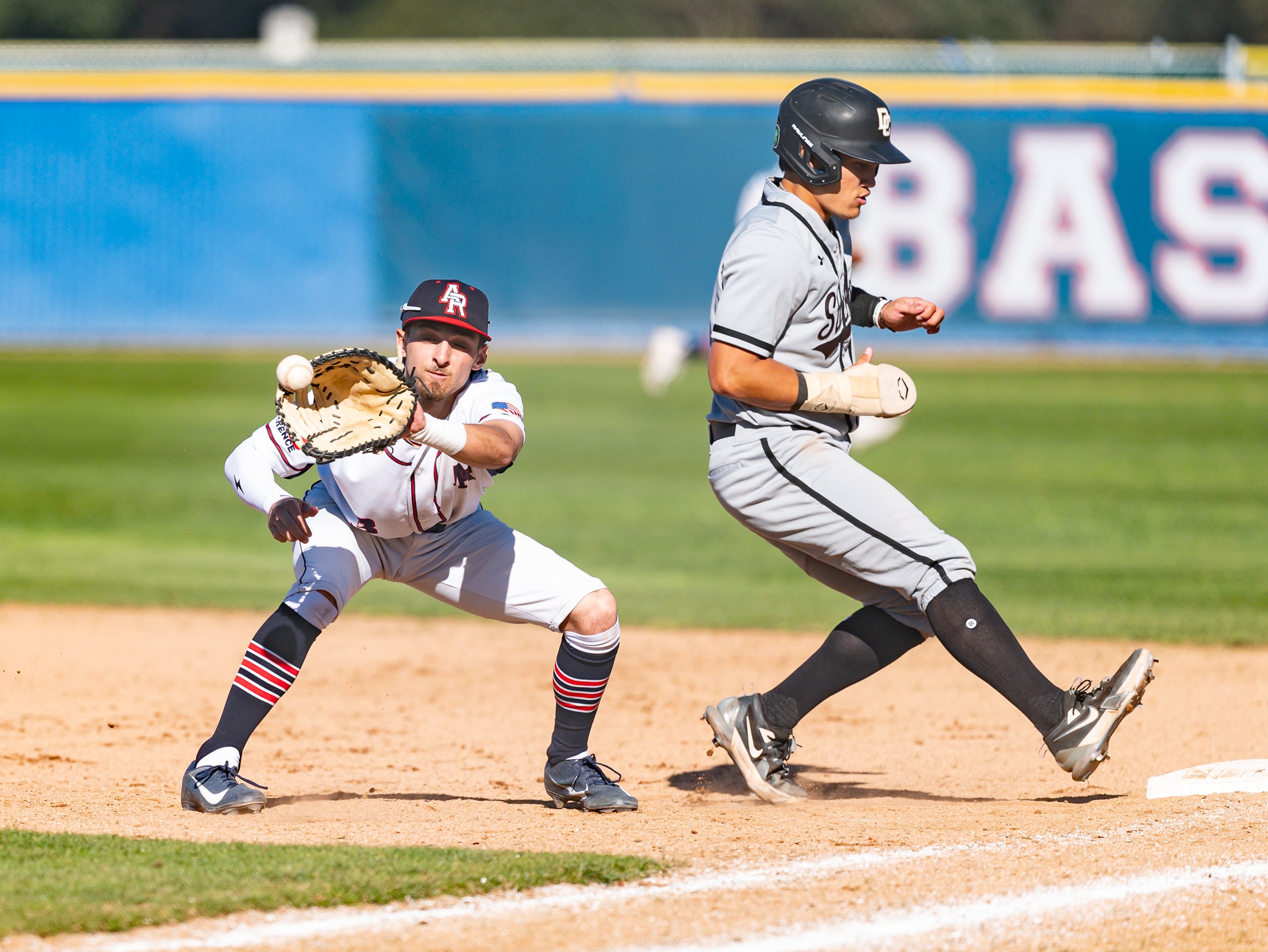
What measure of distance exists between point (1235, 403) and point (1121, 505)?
16.2 feet

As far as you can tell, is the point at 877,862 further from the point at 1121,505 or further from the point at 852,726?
the point at 1121,505

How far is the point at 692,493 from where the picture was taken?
11.7 metres

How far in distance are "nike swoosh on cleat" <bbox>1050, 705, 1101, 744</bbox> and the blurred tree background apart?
3227 centimetres

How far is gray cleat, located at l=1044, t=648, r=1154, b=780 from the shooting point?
153 inches

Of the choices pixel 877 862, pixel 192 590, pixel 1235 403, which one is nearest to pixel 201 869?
pixel 877 862

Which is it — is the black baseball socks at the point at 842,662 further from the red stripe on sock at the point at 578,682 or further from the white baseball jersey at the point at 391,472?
the white baseball jersey at the point at 391,472

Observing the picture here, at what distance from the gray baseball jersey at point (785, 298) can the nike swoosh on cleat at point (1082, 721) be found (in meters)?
1.00

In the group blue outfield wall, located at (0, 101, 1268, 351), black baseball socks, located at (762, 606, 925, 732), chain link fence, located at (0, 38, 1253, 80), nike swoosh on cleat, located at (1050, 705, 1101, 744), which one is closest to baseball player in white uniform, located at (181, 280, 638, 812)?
black baseball socks, located at (762, 606, 925, 732)

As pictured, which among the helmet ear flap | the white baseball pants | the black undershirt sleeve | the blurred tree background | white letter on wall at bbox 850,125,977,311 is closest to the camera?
the helmet ear flap

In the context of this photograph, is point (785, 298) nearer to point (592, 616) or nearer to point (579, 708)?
point (592, 616)

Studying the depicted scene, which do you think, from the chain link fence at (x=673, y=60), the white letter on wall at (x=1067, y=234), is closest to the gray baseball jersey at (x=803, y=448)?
the chain link fence at (x=673, y=60)

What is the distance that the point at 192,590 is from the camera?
8570 millimetres

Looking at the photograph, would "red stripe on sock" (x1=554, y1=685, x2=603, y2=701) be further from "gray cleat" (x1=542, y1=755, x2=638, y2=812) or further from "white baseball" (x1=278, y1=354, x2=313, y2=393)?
"white baseball" (x1=278, y1=354, x2=313, y2=393)

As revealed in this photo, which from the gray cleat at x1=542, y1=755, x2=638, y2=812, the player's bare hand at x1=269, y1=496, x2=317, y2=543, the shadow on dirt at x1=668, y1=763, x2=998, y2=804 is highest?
the player's bare hand at x1=269, y1=496, x2=317, y2=543
